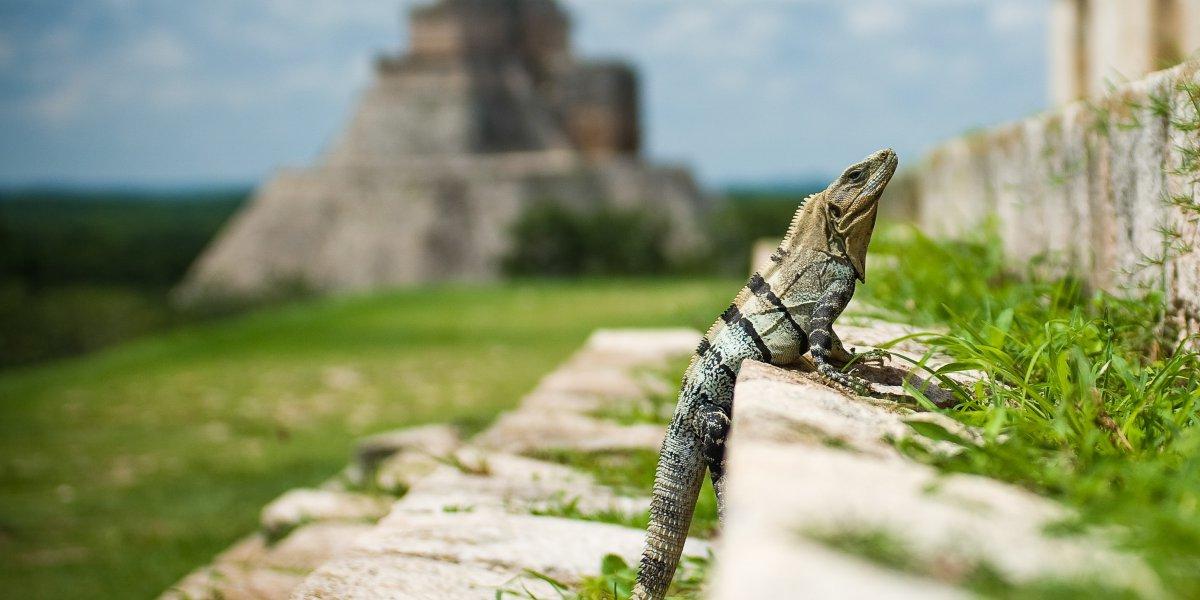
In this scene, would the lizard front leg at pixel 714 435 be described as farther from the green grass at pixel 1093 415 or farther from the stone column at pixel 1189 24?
the stone column at pixel 1189 24

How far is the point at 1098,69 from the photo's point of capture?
10.4 metres

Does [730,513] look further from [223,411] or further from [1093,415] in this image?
[223,411]

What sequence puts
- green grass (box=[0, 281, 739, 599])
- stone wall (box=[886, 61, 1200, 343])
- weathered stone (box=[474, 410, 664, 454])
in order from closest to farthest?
stone wall (box=[886, 61, 1200, 343]) → weathered stone (box=[474, 410, 664, 454]) → green grass (box=[0, 281, 739, 599])

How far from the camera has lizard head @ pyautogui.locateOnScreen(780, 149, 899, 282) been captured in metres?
2.39

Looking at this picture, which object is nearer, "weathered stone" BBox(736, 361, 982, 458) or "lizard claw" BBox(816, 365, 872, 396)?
"weathered stone" BBox(736, 361, 982, 458)

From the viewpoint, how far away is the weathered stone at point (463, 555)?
2.29 metres

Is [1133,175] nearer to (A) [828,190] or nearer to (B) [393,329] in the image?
(A) [828,190]

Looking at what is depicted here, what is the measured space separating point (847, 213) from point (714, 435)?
2.11 ft

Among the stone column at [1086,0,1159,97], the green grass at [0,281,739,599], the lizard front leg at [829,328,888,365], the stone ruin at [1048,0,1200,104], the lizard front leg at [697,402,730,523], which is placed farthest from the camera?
the stone column at [1086,0,1159,97]

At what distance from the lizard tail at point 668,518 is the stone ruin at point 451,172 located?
2563 cm

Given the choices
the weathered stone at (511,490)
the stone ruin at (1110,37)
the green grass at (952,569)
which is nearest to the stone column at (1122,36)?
the stone ruin at (1110,37)

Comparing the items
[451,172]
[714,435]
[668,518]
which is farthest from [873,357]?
[451,172]

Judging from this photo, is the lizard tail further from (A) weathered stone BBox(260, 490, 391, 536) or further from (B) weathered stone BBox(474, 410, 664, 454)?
(A) weathered stone BBox(260, 490, 391, 536)

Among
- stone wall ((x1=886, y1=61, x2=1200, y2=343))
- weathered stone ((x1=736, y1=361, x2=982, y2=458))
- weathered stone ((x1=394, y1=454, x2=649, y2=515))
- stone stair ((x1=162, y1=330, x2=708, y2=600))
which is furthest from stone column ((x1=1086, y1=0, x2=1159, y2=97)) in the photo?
weathered stone ((x1=736, y1=361, x2=982, y2=458))
